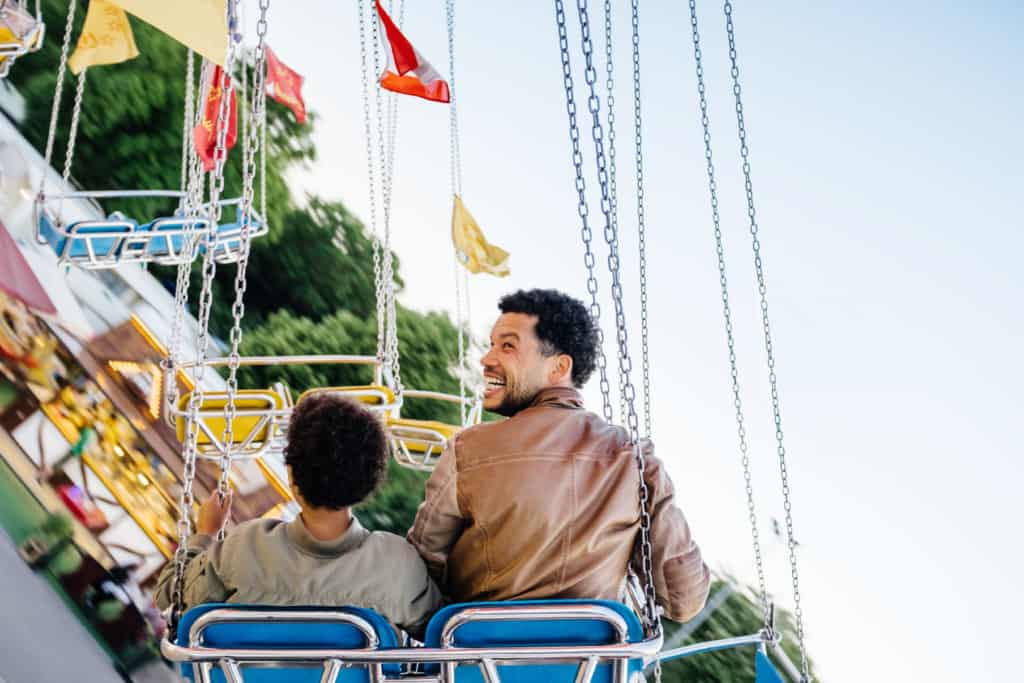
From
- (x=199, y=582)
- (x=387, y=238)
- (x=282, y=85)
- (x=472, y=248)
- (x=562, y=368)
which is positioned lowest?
(x=199, y=582)

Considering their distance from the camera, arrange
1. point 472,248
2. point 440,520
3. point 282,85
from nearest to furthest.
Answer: point 440,520
point 472,248
point 282,85

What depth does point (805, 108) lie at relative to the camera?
9.68 metres

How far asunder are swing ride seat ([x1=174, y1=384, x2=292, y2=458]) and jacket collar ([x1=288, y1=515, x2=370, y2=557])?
2425 millimetres

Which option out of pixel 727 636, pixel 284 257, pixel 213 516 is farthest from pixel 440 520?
pixel 284 257

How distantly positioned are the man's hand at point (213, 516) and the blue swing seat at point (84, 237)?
135 inches

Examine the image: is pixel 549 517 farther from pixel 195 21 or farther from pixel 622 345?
pixel 195 21

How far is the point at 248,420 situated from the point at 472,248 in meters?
1.78

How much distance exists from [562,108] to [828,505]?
Answer: 452cm

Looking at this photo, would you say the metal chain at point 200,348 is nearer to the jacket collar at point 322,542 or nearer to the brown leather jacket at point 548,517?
the jacket collar at point 322,542

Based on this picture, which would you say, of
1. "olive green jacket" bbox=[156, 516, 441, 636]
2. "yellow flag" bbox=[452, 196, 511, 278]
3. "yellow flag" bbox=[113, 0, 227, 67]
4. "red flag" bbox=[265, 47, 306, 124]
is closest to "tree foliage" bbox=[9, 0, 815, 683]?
"red flag" bbox=[265, 47, 306, 124]

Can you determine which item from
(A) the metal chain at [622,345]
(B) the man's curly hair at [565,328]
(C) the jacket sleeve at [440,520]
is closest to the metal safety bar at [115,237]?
(B) the man's curly hair at [565,328]

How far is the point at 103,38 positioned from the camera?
5.38 metres

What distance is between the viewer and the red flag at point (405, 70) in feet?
13.0

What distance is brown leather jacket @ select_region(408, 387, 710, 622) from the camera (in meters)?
1.85
